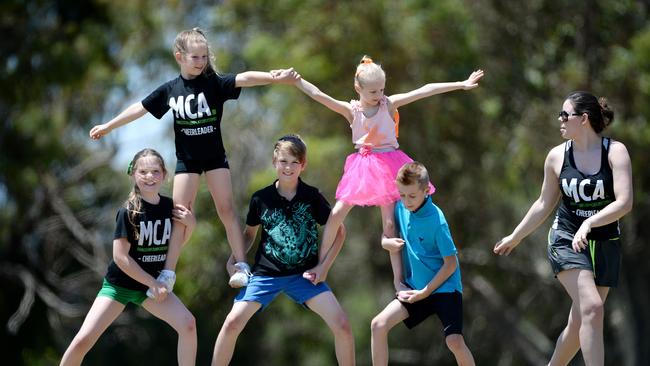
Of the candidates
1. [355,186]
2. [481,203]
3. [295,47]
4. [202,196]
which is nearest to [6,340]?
[202,196]

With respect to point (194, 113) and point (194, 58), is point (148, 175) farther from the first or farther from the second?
point (194, 58)

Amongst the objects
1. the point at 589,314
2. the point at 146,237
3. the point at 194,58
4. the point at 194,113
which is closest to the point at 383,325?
the point at 589,314

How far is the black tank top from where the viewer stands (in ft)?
21.7

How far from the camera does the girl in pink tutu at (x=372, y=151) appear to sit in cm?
714

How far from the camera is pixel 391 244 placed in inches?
273

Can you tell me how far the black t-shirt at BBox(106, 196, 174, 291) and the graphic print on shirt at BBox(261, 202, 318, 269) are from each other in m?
0.70

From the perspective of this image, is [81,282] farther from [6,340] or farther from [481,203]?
[481,203]

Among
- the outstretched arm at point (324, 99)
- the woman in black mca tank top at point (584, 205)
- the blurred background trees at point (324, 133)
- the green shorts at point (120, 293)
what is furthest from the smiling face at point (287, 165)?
the blurred background trees at point (324, 133)

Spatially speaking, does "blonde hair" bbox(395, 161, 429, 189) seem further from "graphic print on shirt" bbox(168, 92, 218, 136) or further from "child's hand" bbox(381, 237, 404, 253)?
"graphic print on shirt" bbox(168, 92, 218, 136)

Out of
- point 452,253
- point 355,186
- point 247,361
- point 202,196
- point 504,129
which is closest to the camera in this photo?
point 452,253

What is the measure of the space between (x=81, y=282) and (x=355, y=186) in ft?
52.4

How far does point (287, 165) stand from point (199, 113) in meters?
0.84

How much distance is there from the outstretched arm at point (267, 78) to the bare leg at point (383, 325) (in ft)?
5.84

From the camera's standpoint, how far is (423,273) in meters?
6.85
